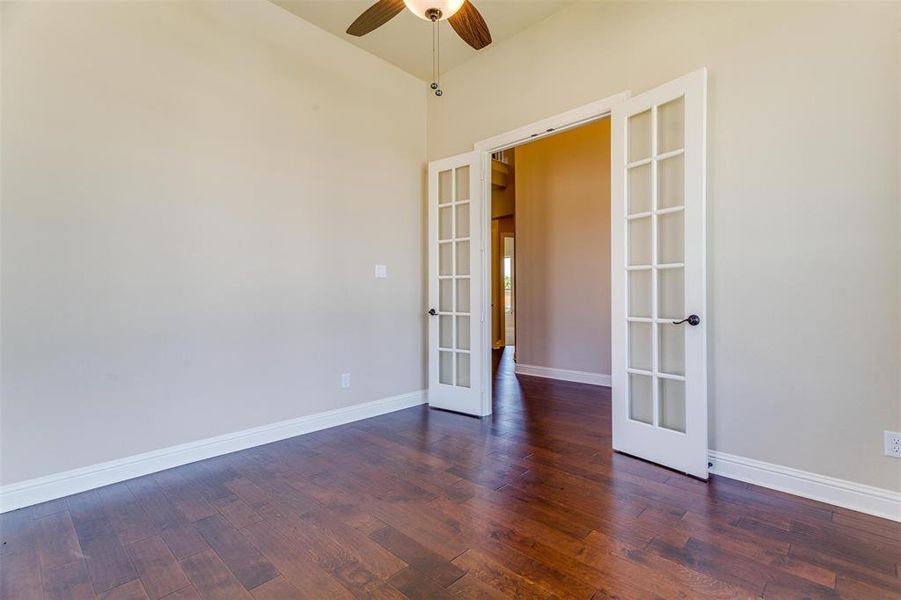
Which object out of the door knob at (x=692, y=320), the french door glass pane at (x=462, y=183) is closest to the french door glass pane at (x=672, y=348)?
the door knob at (x=692, y=320)

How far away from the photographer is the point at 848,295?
2.04 metres

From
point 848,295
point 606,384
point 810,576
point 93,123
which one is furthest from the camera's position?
point 606,384

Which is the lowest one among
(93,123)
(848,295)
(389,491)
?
(389,491)

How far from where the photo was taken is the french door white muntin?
3.71 meters

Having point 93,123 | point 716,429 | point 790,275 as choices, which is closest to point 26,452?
point 93,123

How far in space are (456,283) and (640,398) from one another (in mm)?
1882

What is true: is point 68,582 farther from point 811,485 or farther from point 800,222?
point 800,222

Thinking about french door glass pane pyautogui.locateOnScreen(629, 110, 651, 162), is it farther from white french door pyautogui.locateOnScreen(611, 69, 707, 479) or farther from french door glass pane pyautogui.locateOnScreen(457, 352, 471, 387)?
french door glass pane pyautogui.locateOnScreen(457, 352, 471, 387)

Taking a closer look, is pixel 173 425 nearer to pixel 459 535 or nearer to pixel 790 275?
pixel 459 535

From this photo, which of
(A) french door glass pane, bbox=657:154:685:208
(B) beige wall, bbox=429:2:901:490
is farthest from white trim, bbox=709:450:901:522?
(A) french door glass pane, bbox=657:154:685:208

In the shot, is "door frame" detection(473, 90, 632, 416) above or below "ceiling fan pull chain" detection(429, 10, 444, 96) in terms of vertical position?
below

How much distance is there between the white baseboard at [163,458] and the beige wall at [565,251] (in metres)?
2.50

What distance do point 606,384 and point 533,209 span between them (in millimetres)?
2383

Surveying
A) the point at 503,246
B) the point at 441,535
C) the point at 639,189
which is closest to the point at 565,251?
the point at 639,189
